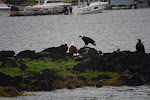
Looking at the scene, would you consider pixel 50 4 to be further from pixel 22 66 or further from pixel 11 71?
pixel 11 71

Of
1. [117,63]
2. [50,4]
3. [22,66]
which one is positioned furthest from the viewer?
[50,4]

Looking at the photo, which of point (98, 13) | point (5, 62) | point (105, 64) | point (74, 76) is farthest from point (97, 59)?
point (98, 13)

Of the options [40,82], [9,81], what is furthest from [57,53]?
[9,81]

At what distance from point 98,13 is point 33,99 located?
2832 inches

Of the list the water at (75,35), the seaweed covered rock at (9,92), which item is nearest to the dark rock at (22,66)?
the seaweed covered rock at (9,92)

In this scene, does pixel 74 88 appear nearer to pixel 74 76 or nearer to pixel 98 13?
pixel 74 76

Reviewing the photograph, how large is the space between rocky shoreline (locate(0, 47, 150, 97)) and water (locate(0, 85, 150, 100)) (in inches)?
12.5

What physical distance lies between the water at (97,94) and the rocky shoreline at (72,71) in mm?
318

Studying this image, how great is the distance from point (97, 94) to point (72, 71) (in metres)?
2.59

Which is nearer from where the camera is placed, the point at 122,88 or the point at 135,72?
the point at 122,88

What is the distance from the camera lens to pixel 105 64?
1648 cm

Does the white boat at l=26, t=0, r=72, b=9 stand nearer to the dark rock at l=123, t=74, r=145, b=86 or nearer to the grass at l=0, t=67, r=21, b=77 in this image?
the grass at l=0, t=67, r=21, b=77

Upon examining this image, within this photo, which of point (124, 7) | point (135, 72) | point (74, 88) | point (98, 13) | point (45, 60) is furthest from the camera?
point (124, 7)

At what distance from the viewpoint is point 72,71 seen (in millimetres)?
16438
